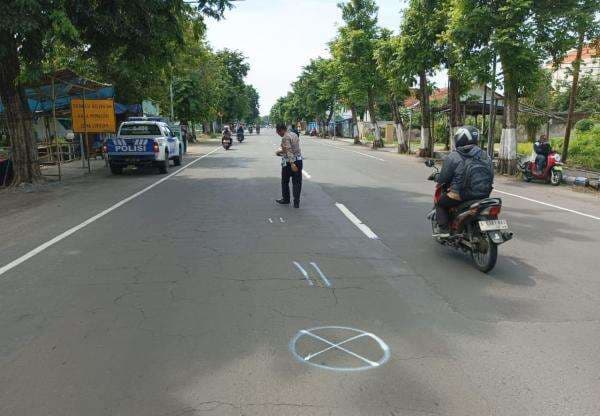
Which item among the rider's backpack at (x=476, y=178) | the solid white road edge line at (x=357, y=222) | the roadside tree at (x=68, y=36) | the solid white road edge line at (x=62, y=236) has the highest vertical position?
the roadside tree at (x=68, y=36)

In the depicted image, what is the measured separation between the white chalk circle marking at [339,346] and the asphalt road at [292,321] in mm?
16

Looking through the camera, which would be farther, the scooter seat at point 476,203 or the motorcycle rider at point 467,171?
the motorcycle rider at point 467,171

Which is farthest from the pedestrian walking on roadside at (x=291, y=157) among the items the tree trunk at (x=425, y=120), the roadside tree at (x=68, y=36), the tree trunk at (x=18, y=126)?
the tree trunk at (x=425, y=120)

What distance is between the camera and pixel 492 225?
5.99 meters

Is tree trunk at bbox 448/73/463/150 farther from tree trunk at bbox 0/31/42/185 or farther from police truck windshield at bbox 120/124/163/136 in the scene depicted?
tree trunk at bbox 0/31/42/185

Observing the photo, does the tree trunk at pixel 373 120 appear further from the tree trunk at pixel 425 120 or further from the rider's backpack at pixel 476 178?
the rider's backpack at pixel 476 178

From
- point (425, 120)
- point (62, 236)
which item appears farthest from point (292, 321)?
point (425, 120)

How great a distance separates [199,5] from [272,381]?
14.6m

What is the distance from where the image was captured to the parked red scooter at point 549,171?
53.5 ft

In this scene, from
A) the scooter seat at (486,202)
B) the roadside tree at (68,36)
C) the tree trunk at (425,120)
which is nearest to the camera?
the scooter seat at (486,202)

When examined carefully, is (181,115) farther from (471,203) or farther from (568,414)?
(568,414)

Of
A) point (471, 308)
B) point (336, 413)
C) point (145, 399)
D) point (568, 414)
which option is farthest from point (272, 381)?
point (471, 308)

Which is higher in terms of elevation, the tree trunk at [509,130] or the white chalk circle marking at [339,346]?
the tree trunk at [509,130]

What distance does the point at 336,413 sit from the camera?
3092 mm
